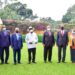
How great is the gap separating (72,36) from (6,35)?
3373 millimetres

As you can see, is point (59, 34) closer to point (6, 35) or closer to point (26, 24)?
point (6, 35)

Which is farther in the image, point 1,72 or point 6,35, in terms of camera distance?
point 6,35

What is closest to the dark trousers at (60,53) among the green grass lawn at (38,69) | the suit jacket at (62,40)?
the suit jacket at (62,40)

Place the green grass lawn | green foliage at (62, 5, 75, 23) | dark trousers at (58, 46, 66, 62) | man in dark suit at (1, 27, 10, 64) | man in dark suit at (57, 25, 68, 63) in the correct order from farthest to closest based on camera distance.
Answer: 1. green foliage at (62, 5, 75, 23)
2. man in dark suit at (57, 25, 68, 63)
3. dark trousers at (58, 46, 66, 62)
4. man in dark suit at (1, 27, 10, 64)
5. the green grass lawn

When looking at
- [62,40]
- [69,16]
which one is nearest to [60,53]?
[62,40]

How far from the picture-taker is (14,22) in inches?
2544

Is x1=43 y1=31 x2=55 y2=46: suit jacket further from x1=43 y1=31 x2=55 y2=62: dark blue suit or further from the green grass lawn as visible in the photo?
the green grass lawn

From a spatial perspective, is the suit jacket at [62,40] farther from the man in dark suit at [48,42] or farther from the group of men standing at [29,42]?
the man in dark suit at [48,42]

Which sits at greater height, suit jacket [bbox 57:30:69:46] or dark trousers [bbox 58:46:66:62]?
suit jacket [bbox 57:30:69:46]

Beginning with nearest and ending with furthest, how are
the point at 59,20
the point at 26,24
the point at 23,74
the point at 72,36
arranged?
the point at 23,74 → the point at 72,36 → the point at 26,24 → the point at 59,20

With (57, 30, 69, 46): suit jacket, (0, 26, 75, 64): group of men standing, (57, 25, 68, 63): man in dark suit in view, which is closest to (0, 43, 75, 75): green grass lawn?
(0, 26, 75, 64): group of men standing

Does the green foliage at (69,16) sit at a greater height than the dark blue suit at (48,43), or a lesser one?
lesser

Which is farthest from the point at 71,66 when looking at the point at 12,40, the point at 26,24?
the point at 26,24

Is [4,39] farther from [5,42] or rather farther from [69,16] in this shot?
[69,16]
